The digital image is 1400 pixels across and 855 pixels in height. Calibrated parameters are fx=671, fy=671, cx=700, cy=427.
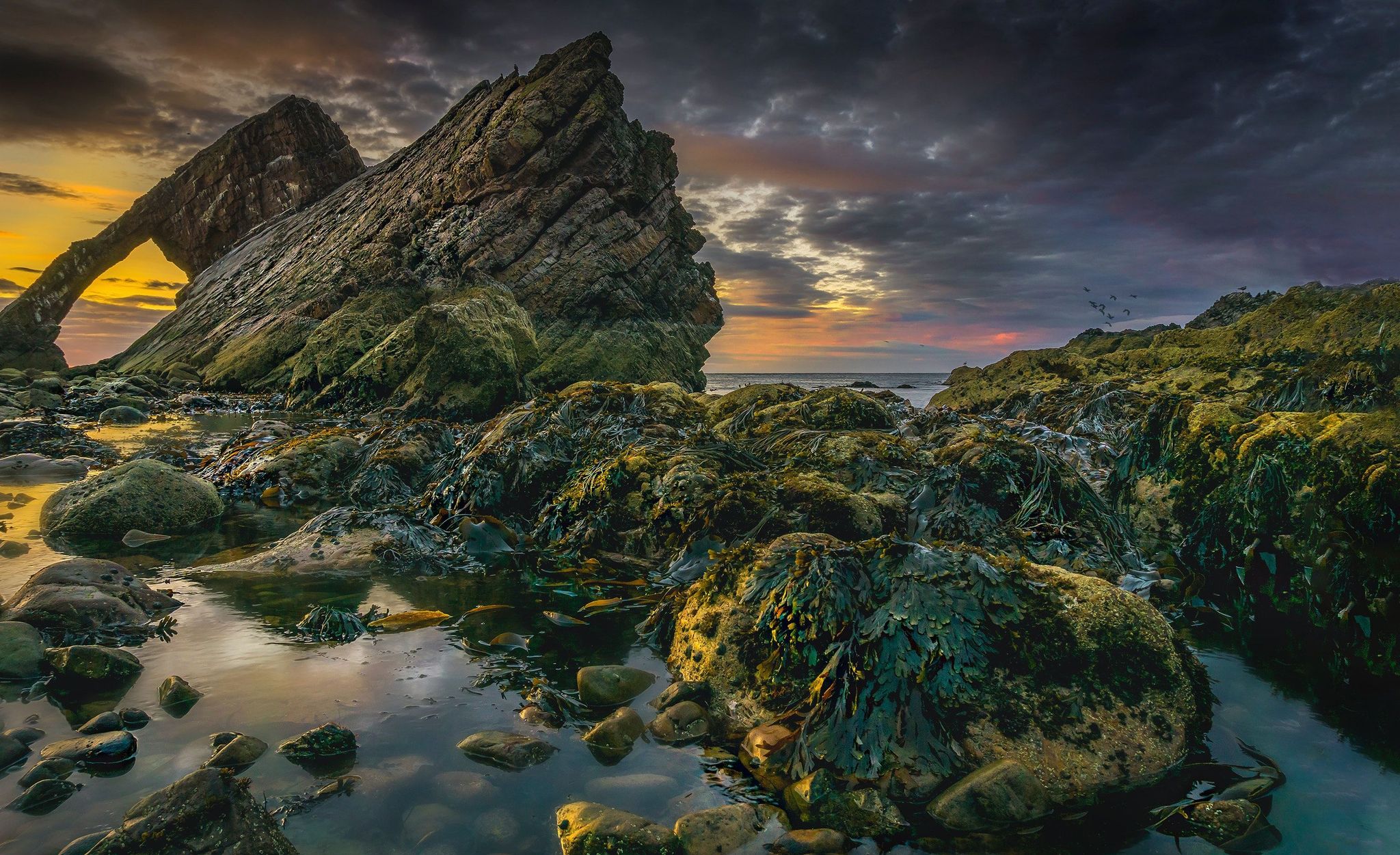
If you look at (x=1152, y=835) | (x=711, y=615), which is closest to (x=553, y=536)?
(x=711, y=615)

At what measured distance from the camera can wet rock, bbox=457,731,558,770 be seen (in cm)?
292

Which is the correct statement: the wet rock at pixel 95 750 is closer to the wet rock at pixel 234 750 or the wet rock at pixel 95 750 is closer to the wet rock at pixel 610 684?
the wet rock at pixel 234 750

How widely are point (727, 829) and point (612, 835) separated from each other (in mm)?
418

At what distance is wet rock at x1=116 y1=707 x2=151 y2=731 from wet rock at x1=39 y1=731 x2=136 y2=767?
7.0 inches

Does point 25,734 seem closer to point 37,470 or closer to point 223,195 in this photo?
point 37,470

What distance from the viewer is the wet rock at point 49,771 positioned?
2.57 metres

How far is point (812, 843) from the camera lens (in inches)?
94.7

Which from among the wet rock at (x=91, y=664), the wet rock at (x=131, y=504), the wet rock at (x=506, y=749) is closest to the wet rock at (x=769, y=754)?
the wet rock at (x=506, y=749)

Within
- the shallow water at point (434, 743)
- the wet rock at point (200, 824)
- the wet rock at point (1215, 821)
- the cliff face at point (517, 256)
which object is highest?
the cliff face at point (517, 256)

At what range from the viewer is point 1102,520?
5.38 m

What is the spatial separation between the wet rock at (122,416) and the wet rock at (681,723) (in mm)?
19835

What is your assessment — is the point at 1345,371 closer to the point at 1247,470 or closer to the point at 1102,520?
the point at 1247,470

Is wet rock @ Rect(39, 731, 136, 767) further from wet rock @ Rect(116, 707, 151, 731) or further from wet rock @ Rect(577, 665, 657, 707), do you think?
wet rock @ Rect(577, 665, 657, 707)

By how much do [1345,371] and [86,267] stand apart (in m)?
74.4
